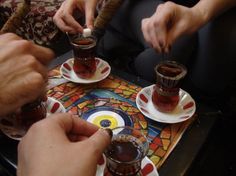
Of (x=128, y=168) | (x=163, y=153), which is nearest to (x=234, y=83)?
(x=163, y=153)


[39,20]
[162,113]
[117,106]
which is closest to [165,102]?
[162,113]

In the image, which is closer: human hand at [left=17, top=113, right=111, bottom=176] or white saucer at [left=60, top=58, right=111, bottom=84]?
human hand at [left=17, top=113, right=111, bottom=176]

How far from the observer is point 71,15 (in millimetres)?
1085

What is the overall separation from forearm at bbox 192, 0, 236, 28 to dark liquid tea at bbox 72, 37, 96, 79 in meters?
0.34

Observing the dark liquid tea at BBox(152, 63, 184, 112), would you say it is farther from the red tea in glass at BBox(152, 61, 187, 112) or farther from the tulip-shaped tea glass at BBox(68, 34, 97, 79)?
the tulip-shaped tea glass at BBox(68, 34, 97, 79)

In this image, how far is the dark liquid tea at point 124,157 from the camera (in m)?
0.63

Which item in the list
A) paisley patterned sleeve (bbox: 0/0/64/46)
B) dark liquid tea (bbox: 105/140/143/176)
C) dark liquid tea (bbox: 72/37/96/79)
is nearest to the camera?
dark liquid tea (bbox: 105/140/143/176)

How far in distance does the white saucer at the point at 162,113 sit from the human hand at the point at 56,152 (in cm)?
31

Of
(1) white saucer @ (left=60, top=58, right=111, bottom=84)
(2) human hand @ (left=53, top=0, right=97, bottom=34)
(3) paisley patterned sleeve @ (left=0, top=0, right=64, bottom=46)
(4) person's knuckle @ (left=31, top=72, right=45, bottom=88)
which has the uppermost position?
(4) person's knuckle @ (left=31, top=72, right=45, bottom=88)

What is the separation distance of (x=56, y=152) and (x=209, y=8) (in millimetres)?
698

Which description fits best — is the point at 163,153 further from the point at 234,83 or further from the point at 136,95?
the point at 234,83

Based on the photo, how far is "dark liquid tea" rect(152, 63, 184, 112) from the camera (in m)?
0.82

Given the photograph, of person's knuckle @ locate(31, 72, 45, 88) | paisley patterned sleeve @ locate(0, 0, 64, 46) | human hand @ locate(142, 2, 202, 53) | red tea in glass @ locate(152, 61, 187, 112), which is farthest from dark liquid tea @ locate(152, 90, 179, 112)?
paisley patterned sleeve @ locate(0, 0, 64, 46)

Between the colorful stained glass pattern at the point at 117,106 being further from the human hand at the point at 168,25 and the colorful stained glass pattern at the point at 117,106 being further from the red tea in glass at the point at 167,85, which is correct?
the human hand at the point at 168,25
